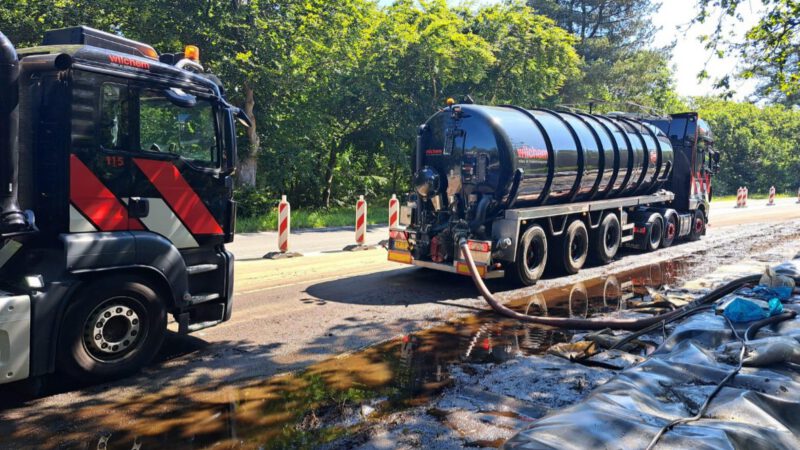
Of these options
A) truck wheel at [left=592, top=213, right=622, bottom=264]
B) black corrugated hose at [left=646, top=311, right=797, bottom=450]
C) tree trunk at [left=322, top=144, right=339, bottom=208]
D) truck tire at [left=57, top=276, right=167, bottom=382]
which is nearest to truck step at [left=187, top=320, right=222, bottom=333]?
truck tire at [left=57, top=276, right=167, bottom=382]

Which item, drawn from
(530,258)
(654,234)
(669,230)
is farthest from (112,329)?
(669,230)

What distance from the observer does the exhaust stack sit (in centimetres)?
424

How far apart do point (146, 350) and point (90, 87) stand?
2.35 meters

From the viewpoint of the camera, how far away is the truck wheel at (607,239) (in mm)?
11586

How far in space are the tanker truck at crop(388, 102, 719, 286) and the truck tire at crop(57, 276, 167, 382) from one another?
4.87 meters

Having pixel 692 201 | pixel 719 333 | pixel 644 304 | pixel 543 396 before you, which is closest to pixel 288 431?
pixel 543 396

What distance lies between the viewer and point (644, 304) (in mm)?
8094

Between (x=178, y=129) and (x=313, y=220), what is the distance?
14.8 meters

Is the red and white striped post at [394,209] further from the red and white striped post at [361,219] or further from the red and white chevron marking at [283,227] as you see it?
the red and white chevron marking at [283,227]

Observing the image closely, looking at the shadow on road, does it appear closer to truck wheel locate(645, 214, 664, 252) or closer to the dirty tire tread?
truck wheel locate(645, 214, 664, 252)

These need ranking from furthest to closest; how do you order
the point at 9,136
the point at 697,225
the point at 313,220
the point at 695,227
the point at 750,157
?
the point at 750,157 → the point at 313,220 → the point at 697,225 → the point at 695,227 → the point at 9,136

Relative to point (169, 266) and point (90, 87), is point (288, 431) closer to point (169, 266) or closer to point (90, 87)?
point (169, 266)

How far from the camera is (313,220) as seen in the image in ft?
66.6

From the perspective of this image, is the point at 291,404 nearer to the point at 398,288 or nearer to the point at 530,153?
the point at 398,288
